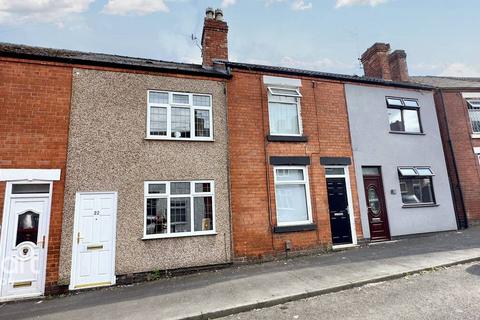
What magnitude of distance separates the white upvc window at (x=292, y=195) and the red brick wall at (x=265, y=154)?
195 millimetres

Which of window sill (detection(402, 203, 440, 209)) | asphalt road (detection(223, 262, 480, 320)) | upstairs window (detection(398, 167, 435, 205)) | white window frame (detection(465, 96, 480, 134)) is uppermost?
white window frame (detection(465, 96, 480, 134))

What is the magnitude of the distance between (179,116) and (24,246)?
15.9 ft

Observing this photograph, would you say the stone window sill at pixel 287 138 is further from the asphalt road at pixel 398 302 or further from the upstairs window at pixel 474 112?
the upstairs window at pixel 474 112

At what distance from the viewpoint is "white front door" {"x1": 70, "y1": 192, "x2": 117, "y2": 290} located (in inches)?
247

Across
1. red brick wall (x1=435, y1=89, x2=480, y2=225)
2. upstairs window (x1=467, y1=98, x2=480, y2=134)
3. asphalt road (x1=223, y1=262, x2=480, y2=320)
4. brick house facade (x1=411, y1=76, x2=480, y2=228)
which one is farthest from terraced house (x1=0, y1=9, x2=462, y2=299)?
asphalt road (x1=223, y1=262, x2=480, y2=320)

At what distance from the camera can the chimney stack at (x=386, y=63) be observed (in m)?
11.5

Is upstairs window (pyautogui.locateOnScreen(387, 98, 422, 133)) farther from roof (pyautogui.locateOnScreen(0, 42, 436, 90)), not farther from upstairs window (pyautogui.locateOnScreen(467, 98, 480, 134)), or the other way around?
upstairs window (pyautogui.locateOnScreen(467, 98, 480, 134))

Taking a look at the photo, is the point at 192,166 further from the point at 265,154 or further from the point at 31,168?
the point at 31,168

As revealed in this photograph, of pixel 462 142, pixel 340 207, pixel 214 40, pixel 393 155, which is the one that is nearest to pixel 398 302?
pixel 340 207

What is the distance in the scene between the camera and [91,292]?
6.04m

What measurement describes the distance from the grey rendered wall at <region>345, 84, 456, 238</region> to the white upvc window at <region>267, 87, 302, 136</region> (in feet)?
6.65

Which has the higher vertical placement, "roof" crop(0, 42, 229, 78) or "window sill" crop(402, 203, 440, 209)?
"roof" crop(0, 42, 229, 78)

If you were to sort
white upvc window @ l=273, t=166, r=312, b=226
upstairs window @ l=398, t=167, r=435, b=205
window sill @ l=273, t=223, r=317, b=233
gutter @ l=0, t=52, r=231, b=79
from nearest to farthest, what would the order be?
gutter @ l=0, t=52, r=231, b=79
window sill @ l=273, t=223, r=317, b=233
white upvc window @ l=273, t=166, r=312, b=226
upstairs window @ l=398, t=167, r=435, b=205

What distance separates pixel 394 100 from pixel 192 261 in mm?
9302
